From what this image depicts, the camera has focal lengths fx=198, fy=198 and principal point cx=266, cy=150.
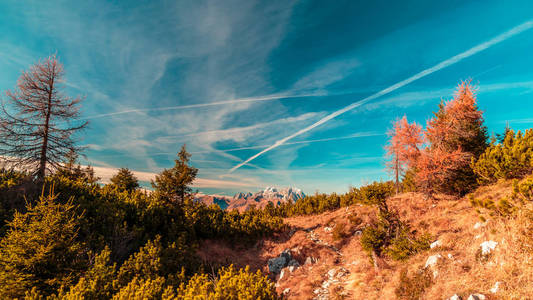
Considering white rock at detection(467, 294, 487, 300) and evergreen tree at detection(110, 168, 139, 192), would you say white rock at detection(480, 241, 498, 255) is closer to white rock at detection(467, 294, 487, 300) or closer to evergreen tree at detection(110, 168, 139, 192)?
white rock at detection(467, 294, 487, 300)

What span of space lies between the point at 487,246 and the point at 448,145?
14.9 m

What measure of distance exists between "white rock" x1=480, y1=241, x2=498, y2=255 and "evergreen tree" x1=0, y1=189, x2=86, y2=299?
12.6 metres

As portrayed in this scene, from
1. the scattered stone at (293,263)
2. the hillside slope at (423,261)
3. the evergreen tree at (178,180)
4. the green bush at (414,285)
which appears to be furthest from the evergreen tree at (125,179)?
the green bush at (414,285)

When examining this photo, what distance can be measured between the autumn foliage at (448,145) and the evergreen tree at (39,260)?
73.8 ft

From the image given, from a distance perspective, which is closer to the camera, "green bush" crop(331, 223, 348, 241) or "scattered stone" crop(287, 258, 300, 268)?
"scattered stone" crop(287, 258, 300, 268)

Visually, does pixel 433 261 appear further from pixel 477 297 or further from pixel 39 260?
pixel 39 260

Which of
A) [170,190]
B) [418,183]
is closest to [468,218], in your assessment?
[418,183]

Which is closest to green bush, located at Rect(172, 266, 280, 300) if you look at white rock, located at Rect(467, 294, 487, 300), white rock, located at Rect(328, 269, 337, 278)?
white rock, located at Rect(467, 294, 487, 300)

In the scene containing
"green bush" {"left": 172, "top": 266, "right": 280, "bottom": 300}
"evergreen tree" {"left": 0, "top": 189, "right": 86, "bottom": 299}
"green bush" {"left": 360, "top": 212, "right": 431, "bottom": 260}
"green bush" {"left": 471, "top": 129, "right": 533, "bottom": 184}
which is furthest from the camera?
"green bush" {"left": 471, "top": 129, "right": 533, "bottom": 184}

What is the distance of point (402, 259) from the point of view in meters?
8.58

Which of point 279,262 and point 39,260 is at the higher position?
point 39,260

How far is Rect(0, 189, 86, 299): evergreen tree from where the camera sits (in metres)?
5.57

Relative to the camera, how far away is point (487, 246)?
6012 millimetres

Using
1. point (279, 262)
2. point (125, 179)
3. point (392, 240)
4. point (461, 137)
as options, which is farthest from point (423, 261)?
point (125, 179)
